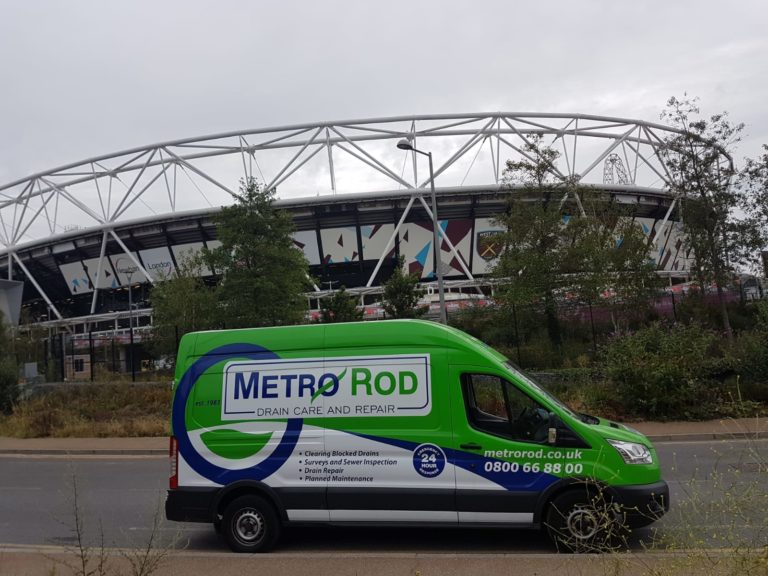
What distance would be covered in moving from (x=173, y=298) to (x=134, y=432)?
51.1ft

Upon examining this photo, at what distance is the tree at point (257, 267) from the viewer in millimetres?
23328

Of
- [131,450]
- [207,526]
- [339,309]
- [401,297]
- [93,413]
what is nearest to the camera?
[207,526]

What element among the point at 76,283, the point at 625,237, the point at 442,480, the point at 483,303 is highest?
the point at 76,283

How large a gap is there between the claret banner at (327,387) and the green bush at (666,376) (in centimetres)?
1002

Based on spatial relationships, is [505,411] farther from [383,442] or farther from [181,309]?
[181,309]

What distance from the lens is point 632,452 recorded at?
588cm

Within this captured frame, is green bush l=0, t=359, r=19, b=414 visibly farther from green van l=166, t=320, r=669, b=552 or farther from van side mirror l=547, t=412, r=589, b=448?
van side mirror l=547, t=412, r=589, b=448

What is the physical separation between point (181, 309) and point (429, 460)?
83.8ft

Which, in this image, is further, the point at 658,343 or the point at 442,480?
the point at 658,343

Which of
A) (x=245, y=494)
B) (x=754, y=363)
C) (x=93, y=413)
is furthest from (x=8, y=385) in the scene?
(x=754, y=363)

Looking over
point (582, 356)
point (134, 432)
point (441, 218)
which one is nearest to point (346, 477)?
point (134, 432)

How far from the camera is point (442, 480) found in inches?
234

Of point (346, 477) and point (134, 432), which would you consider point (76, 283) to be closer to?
point (134, 432)

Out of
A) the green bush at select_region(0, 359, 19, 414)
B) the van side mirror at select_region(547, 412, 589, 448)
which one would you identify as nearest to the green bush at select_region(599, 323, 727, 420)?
the van side mirror at select_region(547, 412, 589, 448)
